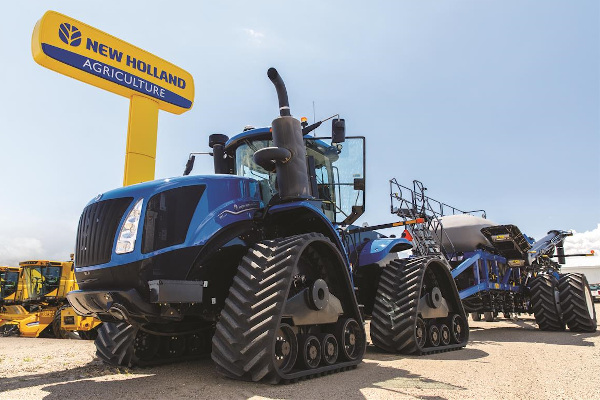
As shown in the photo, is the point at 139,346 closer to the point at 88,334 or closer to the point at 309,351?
the point at 309,351

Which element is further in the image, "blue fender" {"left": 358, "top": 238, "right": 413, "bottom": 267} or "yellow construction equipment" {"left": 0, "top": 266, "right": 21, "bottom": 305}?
"yellow construction equipment" {"left": 0, "top": 266, "right": 21, "bottom": 305}

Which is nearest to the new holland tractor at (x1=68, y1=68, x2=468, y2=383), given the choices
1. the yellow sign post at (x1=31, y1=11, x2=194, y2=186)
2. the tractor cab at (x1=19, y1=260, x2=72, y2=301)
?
the yellow sign post at (x1=31, y1=11, x2=194, y2=186)

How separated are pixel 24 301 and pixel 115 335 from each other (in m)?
13.5

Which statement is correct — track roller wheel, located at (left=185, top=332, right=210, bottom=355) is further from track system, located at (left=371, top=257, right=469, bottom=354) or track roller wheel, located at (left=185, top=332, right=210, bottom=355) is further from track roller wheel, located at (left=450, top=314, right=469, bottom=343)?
track roller wheel, located at (left=450, top=314, right=469, bottom=343)

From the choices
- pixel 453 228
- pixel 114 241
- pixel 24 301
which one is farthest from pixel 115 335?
pixel 24 301

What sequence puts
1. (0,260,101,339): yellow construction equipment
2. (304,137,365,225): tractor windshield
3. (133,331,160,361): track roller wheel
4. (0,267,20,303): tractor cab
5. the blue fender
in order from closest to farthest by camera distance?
(133,331,160,361): track roller wheel < (304,137,365,225): tractor windshield < the blue fender < (0,260,101,339): yellow construction equipment < (0,267,20,303): tractor cab

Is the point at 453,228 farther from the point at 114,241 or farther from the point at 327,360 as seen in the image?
the point at 114,241

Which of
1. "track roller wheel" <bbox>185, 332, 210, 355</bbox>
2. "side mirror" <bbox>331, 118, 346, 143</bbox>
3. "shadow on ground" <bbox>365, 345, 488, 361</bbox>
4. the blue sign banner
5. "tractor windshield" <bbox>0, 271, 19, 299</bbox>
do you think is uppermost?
the blue sign banner

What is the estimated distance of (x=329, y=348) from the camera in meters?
5.28

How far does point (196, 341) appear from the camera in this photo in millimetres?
6625

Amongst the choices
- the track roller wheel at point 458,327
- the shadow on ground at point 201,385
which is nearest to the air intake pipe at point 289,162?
the shadow on ground at point 201,385

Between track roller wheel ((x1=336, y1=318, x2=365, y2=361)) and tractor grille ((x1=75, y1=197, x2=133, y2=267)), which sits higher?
tractor grille ((x1=75, y1=197, x2=133, y2=267))

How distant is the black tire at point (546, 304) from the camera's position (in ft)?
37.7

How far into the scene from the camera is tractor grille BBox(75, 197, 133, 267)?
4.66 meters
